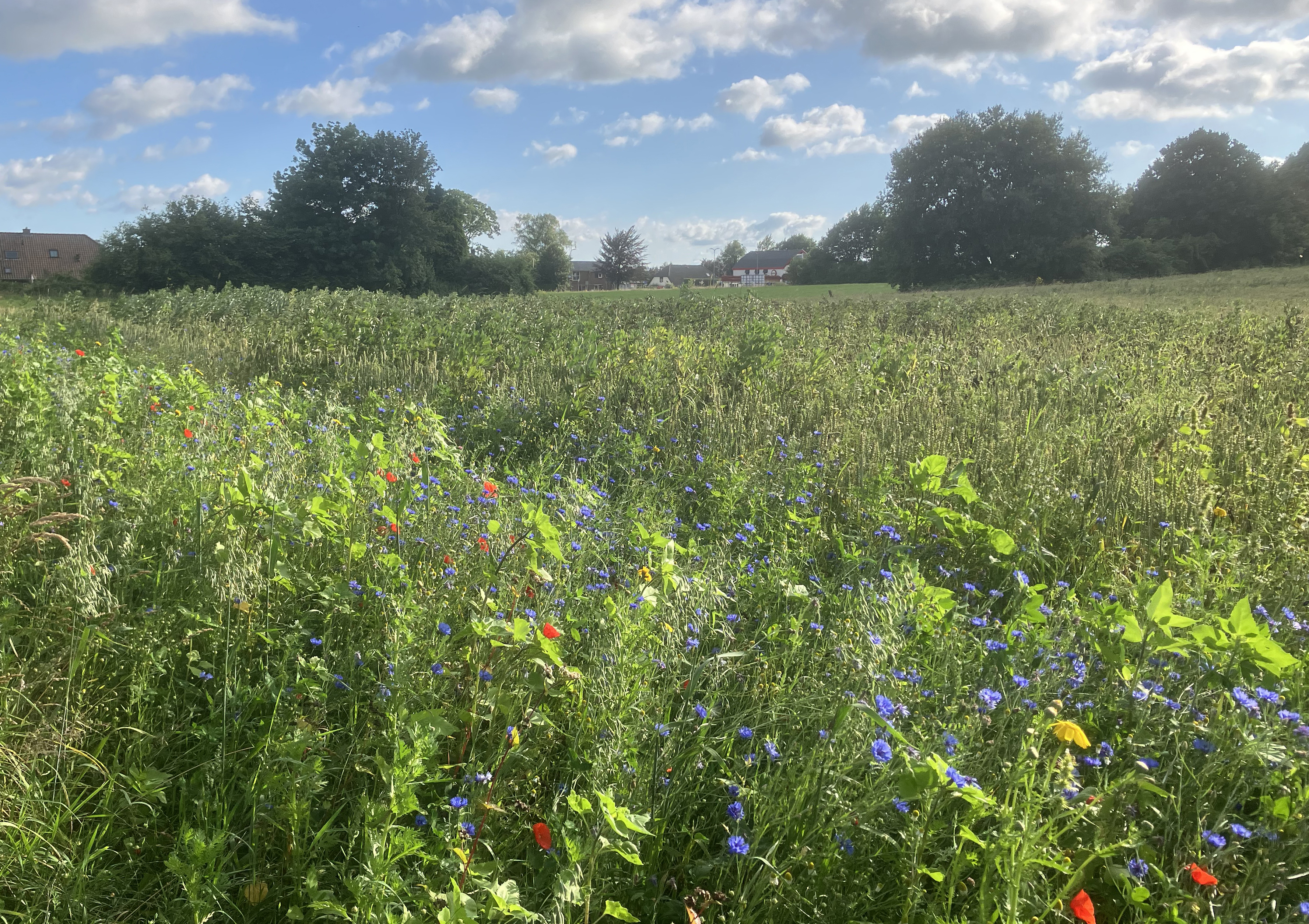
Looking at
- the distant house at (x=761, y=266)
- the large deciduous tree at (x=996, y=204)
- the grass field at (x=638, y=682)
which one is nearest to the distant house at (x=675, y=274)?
the distant house at (x=761, y=266)

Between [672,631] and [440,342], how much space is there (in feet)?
22.8

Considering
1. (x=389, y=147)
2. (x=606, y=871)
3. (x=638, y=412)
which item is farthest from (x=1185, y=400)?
(x=389, y=147)

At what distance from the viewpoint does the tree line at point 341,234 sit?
3503 centimetres

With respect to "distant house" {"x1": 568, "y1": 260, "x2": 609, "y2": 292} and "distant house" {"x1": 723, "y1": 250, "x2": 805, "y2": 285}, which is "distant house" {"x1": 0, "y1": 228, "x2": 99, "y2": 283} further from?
"distant house" {"x1": 723, "y1": 250, "x2": 805, "y2": 285}

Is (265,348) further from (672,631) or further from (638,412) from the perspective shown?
(672,631)

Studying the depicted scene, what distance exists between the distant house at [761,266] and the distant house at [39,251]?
8761 cm

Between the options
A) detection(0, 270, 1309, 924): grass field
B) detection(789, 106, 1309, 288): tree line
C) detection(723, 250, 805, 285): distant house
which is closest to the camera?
detection(0, 270, 1309, 924): grass field

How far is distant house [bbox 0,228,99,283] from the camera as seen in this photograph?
61.7 meters

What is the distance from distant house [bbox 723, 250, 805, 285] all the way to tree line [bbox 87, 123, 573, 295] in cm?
8216

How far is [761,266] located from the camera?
422 ft

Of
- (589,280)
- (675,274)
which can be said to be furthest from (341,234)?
(675,274)

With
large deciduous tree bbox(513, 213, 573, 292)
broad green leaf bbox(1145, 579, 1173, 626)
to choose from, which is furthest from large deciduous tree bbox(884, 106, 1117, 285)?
broad green leaf bbox(1145, 579, 1173, 626)

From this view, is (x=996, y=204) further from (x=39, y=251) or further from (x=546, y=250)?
(x=39, y=251)

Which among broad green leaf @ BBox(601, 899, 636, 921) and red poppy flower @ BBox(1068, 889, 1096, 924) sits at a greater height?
red poppy flower @ BBox(1068, 889, 1096, 924)
